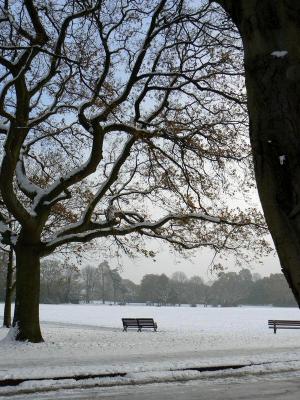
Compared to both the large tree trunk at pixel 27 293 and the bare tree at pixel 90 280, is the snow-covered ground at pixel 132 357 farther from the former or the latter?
the bare tree at pixel 90 280

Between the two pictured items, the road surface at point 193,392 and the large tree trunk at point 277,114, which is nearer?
the large tree trunk at point 277,114

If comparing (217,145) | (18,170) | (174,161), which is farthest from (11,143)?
(217,145)

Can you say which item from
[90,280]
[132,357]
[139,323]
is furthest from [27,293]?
[90,280]

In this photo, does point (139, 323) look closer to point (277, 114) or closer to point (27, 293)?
point (27, 293)

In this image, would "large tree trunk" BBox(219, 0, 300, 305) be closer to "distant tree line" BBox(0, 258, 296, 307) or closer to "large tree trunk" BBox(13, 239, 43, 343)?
"large tree trunk" BBox(13, 239, 43, 343)

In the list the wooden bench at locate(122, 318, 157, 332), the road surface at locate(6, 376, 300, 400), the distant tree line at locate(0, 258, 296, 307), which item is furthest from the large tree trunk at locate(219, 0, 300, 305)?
the distant tree line at locate(0, 258, 296, 307)

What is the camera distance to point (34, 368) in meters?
11.3

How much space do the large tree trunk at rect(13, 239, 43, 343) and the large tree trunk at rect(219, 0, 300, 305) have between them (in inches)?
594

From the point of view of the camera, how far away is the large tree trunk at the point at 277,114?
200 cm

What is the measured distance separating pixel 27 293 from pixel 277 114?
1528 cm

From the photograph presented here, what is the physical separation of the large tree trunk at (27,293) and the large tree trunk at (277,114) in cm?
1508

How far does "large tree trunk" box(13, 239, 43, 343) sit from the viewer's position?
15.9 m

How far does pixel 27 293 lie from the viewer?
635 inches

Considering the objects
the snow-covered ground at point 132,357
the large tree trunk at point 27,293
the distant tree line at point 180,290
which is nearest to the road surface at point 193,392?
the snow-covered ground at point 132,357
